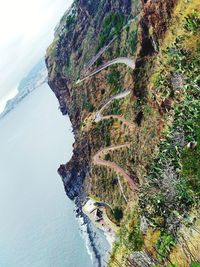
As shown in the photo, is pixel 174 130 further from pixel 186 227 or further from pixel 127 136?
pixel 127 136

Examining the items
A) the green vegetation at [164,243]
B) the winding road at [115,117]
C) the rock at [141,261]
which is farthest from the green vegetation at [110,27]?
the rock at [141,261]

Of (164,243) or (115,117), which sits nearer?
(164,243)

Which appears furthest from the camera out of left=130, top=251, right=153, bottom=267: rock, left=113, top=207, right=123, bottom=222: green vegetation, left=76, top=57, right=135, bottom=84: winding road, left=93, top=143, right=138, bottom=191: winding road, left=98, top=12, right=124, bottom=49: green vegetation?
left=98, top=12, right=124, bottom=49: green vegetation

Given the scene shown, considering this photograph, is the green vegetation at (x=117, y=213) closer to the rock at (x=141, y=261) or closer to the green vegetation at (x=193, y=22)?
the green vegetation at (x=193, y=22)

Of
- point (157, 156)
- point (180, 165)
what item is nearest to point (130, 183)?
point (157, 156)

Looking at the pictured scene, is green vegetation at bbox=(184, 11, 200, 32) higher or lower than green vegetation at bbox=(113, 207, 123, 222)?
higher

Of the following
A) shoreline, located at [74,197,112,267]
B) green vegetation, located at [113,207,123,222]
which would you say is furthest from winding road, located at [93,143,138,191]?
shoreline, located at [74,197,112,267]

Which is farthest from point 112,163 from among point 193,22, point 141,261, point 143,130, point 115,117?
point 141,261

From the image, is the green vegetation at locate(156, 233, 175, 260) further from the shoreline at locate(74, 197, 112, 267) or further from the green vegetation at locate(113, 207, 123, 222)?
the green vegetation at locate(113, 207, 123, 222)

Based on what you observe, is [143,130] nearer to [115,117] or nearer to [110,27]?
[115,117]
